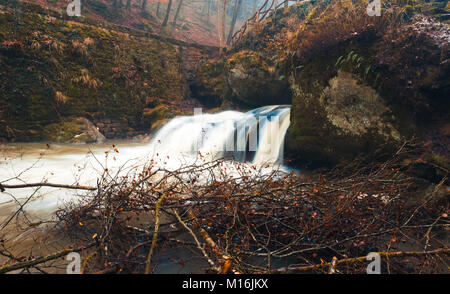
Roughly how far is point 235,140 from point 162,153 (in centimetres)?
310

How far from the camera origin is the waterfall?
24.6 ft

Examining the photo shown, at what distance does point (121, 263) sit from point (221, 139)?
264 inches

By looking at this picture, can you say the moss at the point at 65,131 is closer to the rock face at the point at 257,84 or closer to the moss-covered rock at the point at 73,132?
the moss-covered rock at the point at 73,132

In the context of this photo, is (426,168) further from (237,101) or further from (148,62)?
(148,62)

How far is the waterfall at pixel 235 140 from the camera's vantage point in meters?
7.51

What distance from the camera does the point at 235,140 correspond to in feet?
27.1

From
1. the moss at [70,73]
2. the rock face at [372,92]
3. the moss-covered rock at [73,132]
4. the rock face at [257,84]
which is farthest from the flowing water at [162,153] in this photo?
the rock face at [257,84]

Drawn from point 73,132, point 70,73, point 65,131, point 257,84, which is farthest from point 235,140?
point 70,73

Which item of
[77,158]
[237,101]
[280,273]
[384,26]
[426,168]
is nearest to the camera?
[280,273]

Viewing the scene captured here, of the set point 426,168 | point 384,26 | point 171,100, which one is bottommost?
point 426,168

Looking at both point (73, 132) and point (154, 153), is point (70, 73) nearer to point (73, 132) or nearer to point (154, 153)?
point (73, 132)

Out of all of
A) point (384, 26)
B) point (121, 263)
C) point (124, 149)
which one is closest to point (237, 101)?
point (124, 149)

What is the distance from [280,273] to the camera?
195 cm
